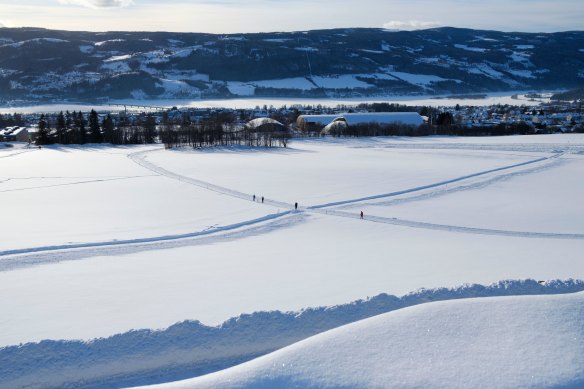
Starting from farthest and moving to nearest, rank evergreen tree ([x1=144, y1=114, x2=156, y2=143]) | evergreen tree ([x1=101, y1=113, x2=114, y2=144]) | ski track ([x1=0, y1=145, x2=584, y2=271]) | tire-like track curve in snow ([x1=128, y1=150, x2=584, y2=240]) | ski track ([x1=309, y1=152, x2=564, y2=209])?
evergreen tree ([x1=144, y1=114, x2=156, y2=143])
evergreen tree ([x1=101, y1=113, x2=114, y2=144])
ski track ([x1=309, y1=152, x2=564, y2=209])
tire-like track curve in snow ([x1=128, y1=150, x2=584, y2=240])
ski track ([x1=0, y1=145, x2=584, y2=271])

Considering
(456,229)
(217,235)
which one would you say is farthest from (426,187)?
(217,235)

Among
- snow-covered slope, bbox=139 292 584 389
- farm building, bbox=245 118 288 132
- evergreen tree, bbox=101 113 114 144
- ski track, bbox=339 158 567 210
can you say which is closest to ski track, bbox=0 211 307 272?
ski track, bbox=339 158 567 210

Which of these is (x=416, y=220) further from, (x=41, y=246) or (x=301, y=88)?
(x=301, y=88)

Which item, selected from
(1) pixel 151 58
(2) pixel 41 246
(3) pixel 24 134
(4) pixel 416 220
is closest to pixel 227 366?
(2) pixel 41 246

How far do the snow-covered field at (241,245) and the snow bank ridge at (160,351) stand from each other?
0.03m

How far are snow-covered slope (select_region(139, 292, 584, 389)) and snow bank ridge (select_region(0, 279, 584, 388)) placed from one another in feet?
3.61

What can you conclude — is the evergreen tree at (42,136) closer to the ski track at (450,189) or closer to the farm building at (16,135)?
the farm building at (16,135)

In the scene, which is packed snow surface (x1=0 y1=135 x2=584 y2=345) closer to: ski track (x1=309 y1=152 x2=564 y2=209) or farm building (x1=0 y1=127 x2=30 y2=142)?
ski track (x1=309 y1=152 x2=564 y2=209)

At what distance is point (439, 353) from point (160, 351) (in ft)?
15.5

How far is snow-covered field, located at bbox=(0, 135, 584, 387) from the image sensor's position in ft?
37.0

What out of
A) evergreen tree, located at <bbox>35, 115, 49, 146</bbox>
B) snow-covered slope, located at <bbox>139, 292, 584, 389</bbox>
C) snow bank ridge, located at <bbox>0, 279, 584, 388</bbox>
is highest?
snow-covered slope, located at <bbox>139, 292, 584, 389</bbox>

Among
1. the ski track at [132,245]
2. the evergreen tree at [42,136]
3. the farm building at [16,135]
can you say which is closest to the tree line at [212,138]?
the evergreen tree at [42,136]

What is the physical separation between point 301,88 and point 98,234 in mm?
158432

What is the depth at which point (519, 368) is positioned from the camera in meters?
8.70
